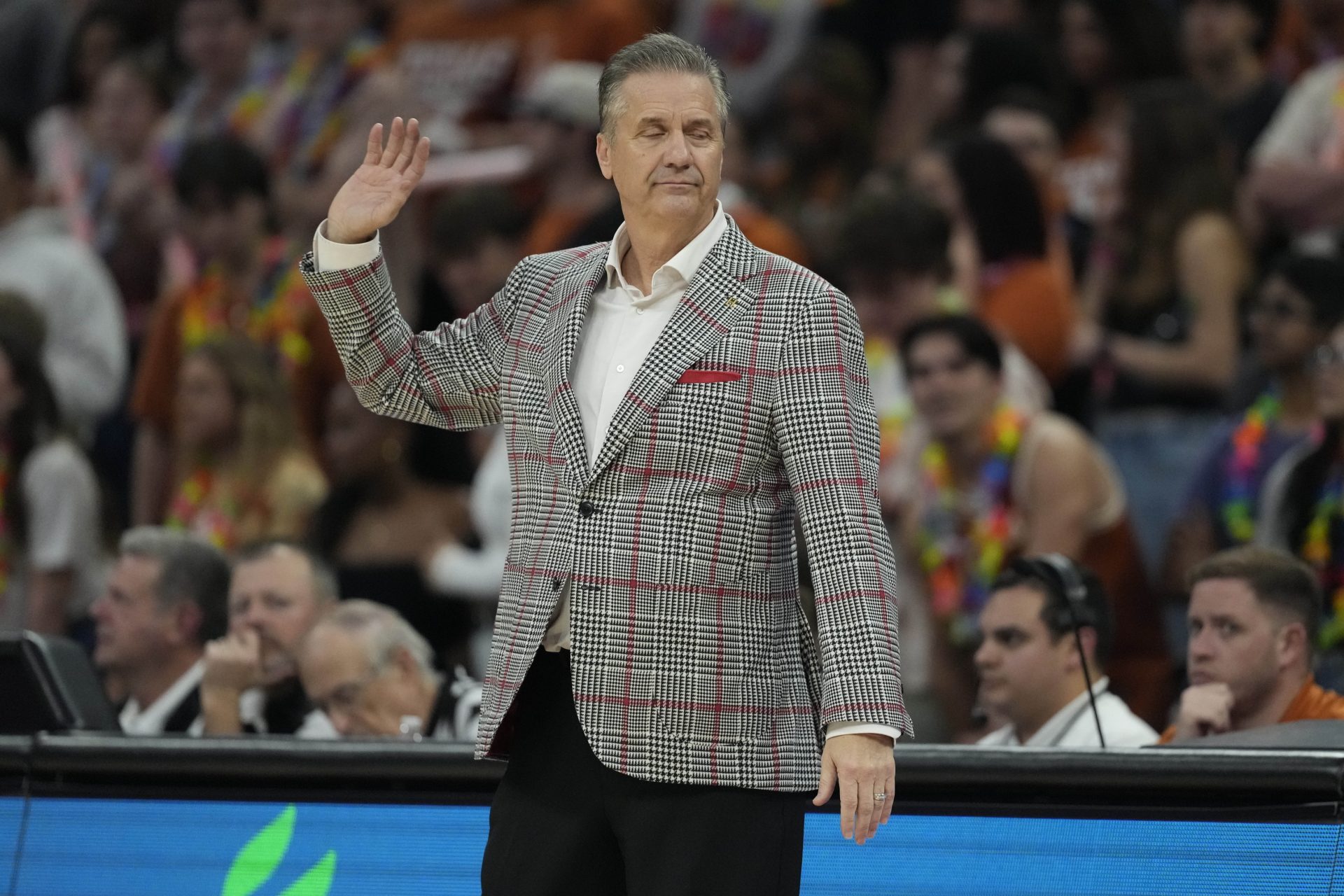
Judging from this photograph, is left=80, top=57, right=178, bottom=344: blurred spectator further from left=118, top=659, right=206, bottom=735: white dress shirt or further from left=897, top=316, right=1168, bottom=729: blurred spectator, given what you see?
left=897, top=316, right=1168, bottom=729: blurred spectator

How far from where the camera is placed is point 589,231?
620 centimetres

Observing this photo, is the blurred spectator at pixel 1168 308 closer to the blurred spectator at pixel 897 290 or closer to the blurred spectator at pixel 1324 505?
the blurred spectator at pixel 897 290

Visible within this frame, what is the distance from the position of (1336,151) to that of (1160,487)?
46.9 inches

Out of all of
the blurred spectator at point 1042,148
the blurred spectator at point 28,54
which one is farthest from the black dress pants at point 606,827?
the blurred spectator at point 28,54

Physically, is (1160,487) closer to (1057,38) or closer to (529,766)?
(1057,38)

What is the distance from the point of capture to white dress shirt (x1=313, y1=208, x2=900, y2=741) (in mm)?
2613

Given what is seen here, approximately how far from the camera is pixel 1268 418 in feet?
19.4

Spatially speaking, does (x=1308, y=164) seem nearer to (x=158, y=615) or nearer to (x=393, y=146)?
(x=158, y=615)

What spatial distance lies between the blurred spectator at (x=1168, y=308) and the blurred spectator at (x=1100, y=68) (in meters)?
0.79

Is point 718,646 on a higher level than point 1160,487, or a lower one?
lower

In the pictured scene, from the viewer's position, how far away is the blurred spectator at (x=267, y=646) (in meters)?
4.93

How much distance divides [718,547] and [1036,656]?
2231mm

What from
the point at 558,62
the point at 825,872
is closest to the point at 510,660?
the point at 825,872

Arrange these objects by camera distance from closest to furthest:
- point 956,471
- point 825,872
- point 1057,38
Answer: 1. point 825,872
2. point 956,471
3. point 1057,38
